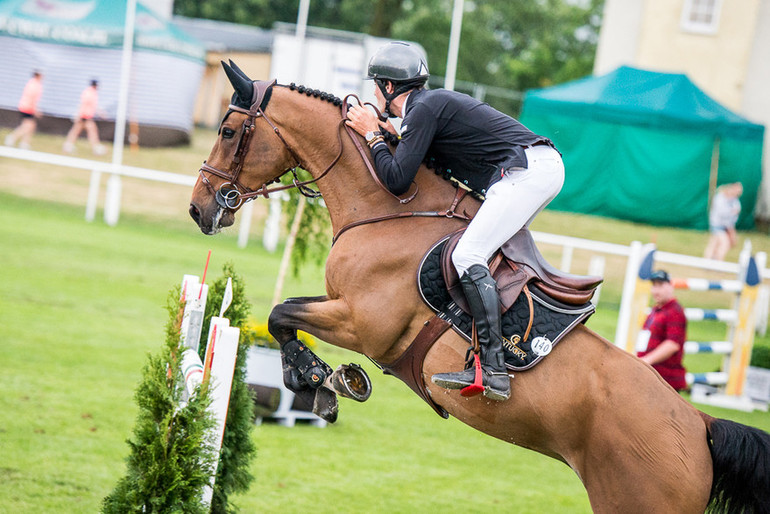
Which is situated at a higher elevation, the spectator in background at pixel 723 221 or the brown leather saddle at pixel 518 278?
the brown leather saddle at pixel 518 278

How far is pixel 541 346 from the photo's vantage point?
13.1ft

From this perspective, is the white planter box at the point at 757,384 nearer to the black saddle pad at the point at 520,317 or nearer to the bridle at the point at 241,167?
the black saddle pad at the point at 520,317

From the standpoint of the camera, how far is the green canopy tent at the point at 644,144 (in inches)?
864

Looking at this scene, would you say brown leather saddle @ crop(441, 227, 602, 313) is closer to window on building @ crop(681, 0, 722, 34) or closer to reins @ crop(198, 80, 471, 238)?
reins @ crop(198, 80, 471, 238)

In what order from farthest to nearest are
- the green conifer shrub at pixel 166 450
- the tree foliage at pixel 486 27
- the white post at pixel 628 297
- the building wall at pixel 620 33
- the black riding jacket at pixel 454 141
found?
the tree foliage at pixel 486 27 → the building wall at pixel 620 33 → the white post at pixel 628 297 → the black riding jacket at pixel 454 141 → the green conifer shrub at pixel 166 450

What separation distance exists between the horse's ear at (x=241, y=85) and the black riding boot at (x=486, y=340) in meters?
1.48

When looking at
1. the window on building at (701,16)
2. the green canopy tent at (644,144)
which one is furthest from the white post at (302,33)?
the window on building at (701,16)

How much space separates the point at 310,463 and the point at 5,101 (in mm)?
20994

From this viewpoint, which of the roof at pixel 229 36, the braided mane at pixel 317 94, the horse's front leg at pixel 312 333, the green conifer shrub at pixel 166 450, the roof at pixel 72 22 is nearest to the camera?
the green conifer shrub at pixel 166 450

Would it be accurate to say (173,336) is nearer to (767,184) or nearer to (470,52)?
(767,184)

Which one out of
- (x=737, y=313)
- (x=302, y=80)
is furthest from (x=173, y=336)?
(x=302, y=80)

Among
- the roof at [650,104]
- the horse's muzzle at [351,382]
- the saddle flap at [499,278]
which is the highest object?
the roof at [650,104]

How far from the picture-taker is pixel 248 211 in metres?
16.4

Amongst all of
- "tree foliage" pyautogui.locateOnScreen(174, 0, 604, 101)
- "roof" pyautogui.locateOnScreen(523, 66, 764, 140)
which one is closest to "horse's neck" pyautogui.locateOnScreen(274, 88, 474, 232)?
"roof" pyautogui.locateOnScreen(523, 66, 764, 140)
